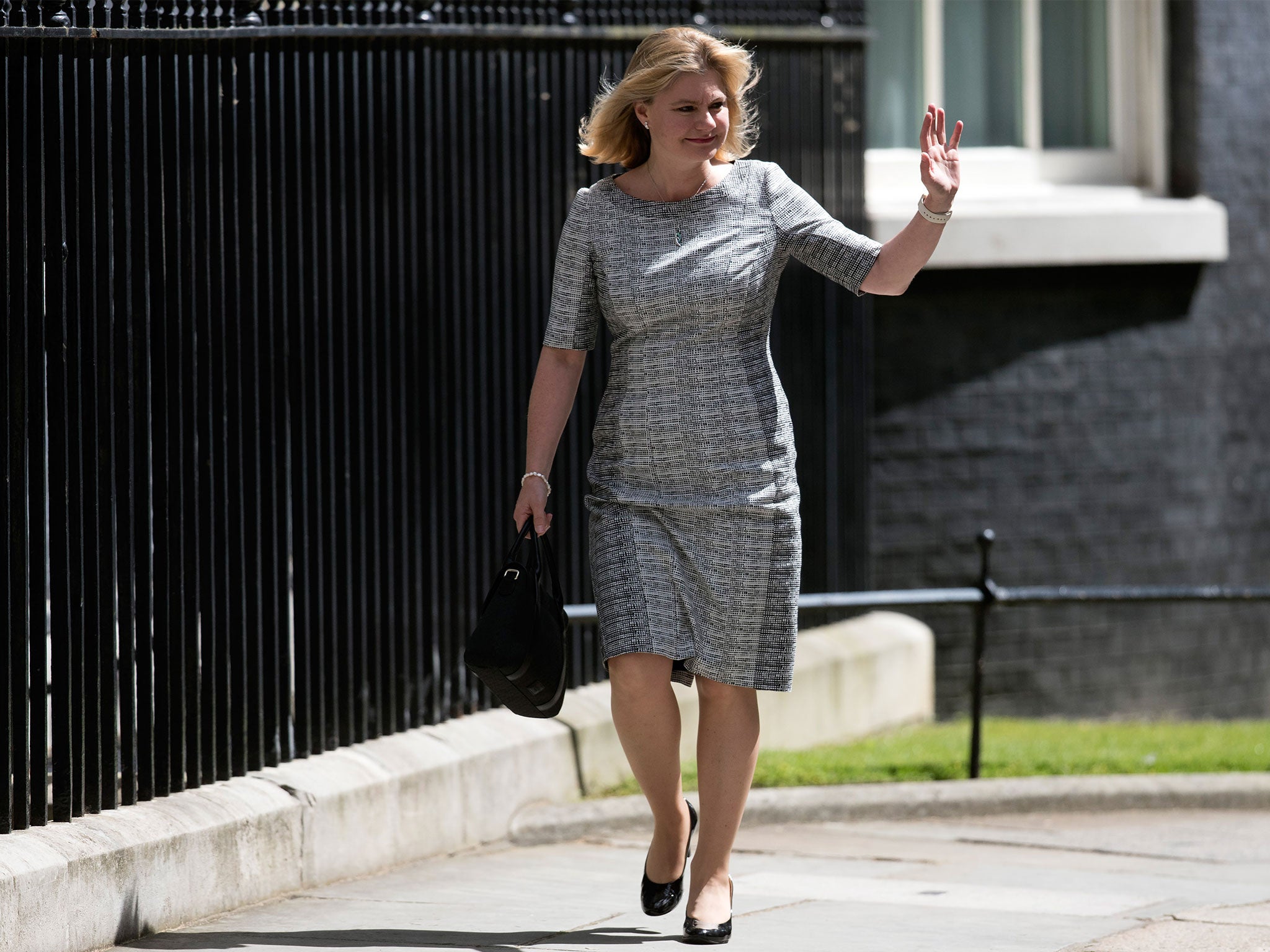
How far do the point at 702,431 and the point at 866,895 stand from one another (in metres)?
1.40

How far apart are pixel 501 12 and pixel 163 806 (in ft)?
9.32

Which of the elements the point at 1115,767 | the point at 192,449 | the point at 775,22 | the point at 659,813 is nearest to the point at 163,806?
the point at 192,449

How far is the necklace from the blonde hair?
9 cm

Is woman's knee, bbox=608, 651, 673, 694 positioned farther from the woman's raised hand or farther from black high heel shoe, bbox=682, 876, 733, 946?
the woman's raised hand

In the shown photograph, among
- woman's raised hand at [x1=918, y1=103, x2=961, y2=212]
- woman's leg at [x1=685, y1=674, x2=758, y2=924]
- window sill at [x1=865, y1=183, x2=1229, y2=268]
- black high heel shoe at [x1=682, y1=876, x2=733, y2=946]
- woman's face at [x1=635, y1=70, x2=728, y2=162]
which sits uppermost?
woman's face at [x1=635, y1=70, x2=728, y2=162]

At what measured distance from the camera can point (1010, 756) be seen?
6.82 m

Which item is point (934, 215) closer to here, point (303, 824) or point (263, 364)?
point (263, 364)

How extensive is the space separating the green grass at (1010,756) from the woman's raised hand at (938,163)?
97.9 inches

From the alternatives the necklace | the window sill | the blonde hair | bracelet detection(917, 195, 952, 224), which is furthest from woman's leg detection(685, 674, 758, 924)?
the window sill

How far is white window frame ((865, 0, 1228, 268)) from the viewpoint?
888cm

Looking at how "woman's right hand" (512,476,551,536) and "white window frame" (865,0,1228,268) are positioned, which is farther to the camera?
"white window frame" (865,0,1228,268)

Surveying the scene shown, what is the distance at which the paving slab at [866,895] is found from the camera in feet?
14.1

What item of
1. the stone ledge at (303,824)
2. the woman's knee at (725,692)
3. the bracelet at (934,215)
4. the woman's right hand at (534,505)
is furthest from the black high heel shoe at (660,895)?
the bracelet at (934,215)

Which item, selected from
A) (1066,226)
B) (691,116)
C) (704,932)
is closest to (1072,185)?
(1066,226)
